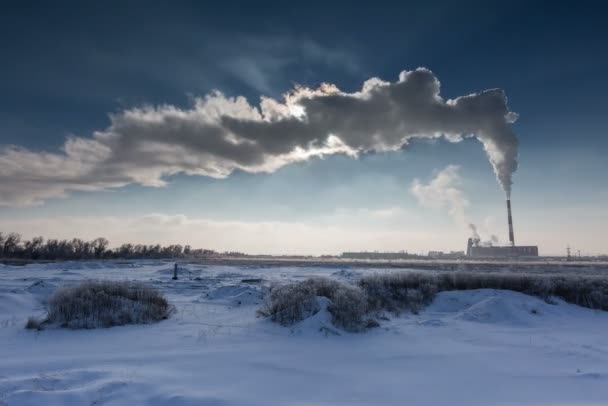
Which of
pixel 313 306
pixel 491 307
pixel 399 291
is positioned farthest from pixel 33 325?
pixel 491 307

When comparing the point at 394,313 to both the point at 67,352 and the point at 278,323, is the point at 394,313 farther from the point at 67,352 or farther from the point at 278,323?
the point at 67,352

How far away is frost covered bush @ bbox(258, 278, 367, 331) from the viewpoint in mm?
11648

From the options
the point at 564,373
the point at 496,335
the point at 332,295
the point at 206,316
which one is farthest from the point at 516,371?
the point at 206,316

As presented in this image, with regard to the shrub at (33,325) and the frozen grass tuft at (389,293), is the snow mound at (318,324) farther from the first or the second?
the shrub at (33,325)

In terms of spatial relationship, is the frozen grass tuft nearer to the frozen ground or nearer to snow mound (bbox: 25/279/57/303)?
the frozen ground

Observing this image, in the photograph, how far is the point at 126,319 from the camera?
1208 centimetres

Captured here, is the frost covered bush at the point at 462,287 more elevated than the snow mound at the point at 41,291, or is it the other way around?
the frost covered bush at the point at 462,287

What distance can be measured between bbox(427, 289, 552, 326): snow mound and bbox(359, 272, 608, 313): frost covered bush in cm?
91

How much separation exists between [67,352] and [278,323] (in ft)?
19.1

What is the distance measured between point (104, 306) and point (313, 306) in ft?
23.0

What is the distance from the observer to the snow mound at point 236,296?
1712 cm

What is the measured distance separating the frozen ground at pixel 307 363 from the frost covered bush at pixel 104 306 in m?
0.67

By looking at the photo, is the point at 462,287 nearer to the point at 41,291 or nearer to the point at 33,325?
the point at 33,325

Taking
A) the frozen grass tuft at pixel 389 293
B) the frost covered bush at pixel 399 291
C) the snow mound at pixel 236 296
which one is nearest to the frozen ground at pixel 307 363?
the frozen grass tuft at pixel 389 293
